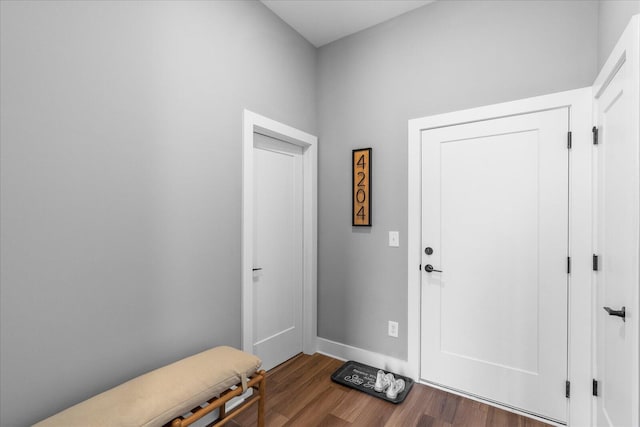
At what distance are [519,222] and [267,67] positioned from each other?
2.15 m

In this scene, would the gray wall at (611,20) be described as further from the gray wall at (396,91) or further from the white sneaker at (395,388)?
the white sneaker at (395,388)

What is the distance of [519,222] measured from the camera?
1.96 metres

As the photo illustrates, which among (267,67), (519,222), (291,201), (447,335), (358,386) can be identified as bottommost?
(358,386)

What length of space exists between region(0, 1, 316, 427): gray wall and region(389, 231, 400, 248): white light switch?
123cm

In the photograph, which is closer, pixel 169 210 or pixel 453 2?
pixel 169 210

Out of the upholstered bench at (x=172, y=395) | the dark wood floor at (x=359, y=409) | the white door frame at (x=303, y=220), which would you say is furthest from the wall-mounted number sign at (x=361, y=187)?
the upholstered bench at (x=172, y=395)

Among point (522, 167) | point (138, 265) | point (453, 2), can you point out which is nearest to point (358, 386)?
point (138, 265)

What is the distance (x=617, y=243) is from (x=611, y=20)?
3.67 feet

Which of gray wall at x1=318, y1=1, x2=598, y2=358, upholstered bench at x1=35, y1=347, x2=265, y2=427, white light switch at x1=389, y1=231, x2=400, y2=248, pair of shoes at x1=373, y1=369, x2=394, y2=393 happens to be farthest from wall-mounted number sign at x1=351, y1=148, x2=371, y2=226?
upholstered bench at x1=35, y1=347, x2=265, y2=427

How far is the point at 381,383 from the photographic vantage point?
218cm

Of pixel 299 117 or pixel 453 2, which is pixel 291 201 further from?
pixel 453 2

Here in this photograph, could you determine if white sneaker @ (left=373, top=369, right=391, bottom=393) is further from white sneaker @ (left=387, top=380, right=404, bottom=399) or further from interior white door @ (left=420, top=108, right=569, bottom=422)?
interior white door @ (left=420, top=108, right=569, bottom=422)

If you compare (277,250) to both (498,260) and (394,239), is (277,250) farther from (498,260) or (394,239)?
(498,260)

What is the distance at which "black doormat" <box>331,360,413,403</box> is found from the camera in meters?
2.13
